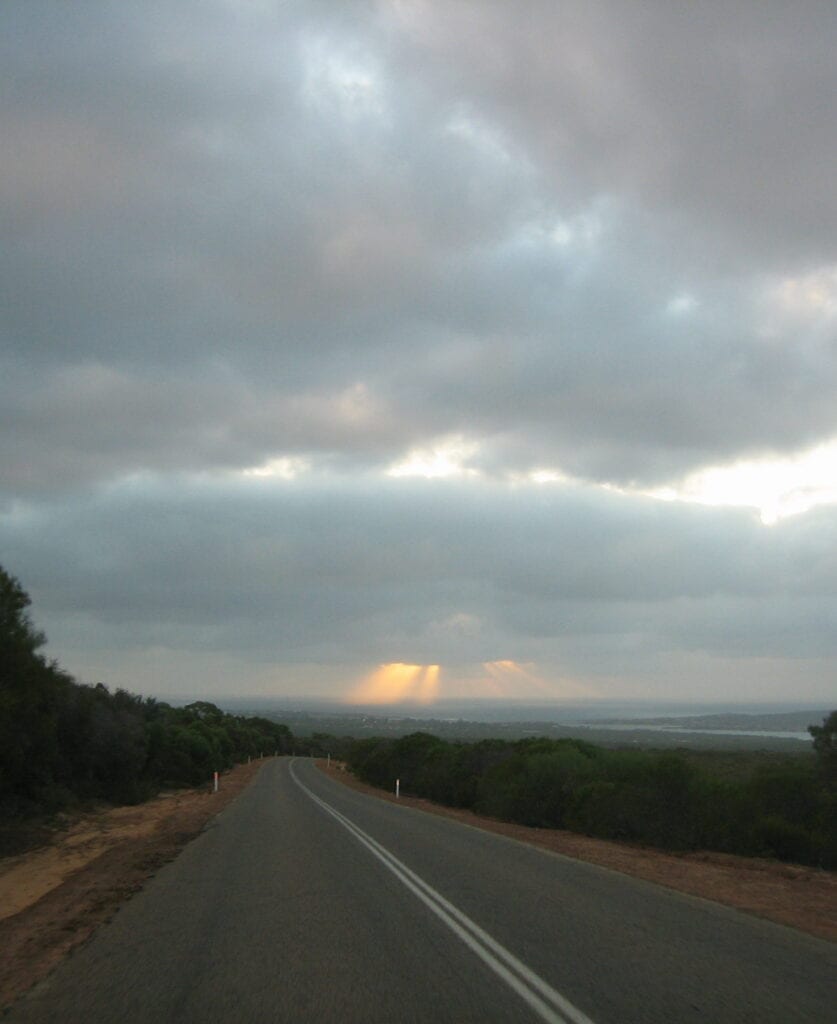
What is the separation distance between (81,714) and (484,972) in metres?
37.1

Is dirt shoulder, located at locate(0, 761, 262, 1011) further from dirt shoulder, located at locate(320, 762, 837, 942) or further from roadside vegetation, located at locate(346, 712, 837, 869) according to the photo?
roadside vegetation, located at locate(346, 712, 837, 869)

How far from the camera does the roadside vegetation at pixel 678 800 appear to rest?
1895 cm

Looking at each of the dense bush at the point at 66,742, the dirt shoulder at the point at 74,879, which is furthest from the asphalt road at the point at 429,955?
the dense bush at the point at 66,742

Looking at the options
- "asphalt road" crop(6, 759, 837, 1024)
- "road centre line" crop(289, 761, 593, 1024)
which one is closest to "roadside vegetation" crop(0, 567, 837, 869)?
"asphalt road" crop(6, 759, 837, 1024)

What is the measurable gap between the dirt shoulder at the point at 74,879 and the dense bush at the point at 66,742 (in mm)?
2510

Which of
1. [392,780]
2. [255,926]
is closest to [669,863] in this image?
[255,926]

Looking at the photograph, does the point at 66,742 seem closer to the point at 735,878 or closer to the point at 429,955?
the point at 735,878

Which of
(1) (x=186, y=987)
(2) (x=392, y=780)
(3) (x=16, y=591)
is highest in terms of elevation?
(3) (x=16, y=591)

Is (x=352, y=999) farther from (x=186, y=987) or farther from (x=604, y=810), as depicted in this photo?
(x=604, y=810)

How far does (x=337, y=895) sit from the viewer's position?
466 inches

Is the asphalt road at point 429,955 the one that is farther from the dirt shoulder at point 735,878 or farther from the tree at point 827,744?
the tree at point 827,744

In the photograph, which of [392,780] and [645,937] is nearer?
[645,937]

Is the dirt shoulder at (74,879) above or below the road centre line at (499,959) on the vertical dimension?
below

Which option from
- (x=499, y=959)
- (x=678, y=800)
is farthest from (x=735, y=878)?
(x=499, y=959)
